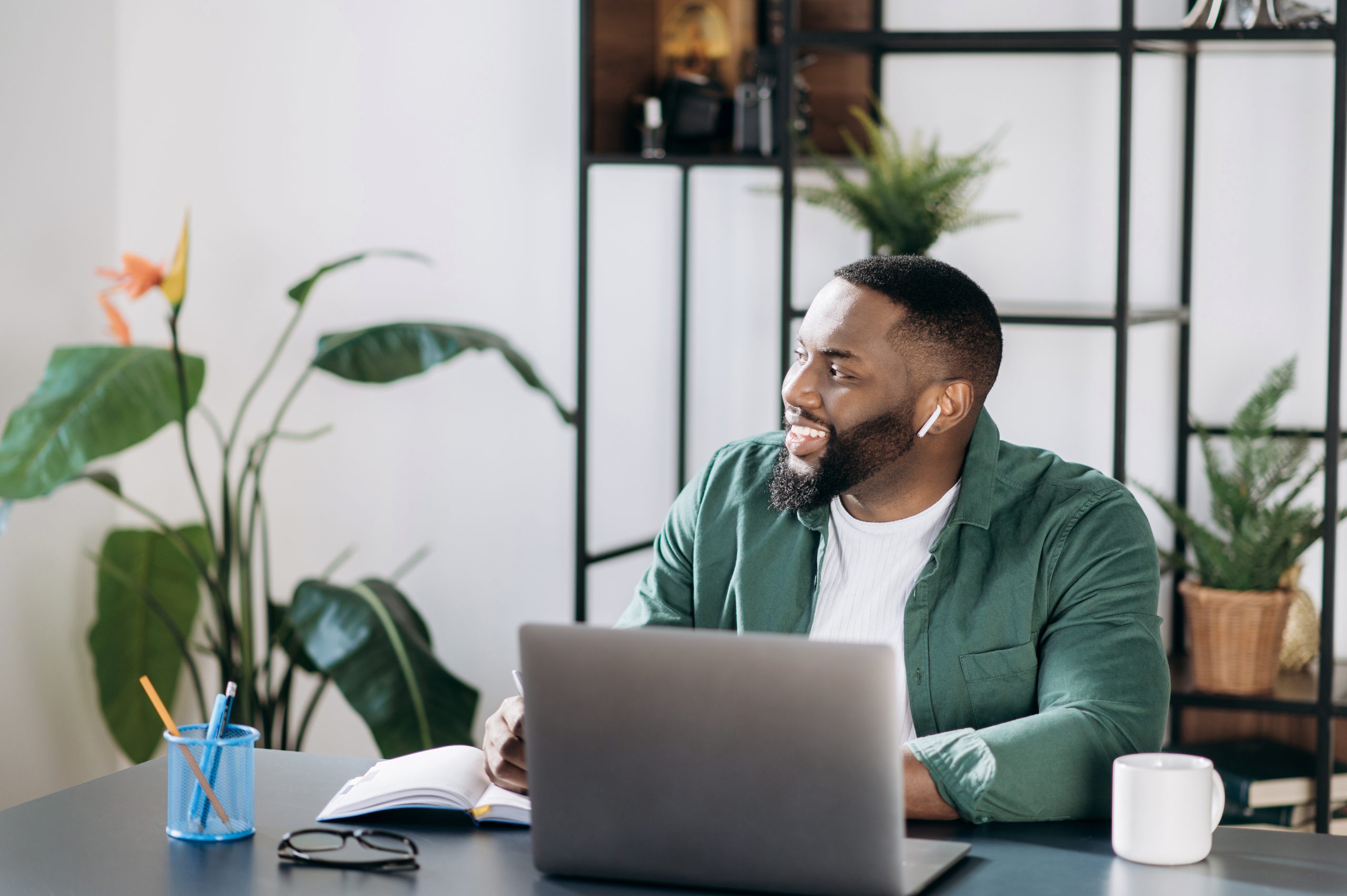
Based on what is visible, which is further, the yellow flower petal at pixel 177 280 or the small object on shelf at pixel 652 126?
the small object on shelf at pixel 652 126

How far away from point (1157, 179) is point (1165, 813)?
6.15 ft

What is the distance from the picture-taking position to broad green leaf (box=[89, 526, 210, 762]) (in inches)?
115

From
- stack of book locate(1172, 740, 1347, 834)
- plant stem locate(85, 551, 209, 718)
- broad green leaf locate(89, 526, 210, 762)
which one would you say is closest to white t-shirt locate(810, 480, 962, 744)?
stack of book locate(1172, 740, 1347, 834)

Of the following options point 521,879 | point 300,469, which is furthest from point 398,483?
point 521,879

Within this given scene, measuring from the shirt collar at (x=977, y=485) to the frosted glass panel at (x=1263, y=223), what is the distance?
3.98ft

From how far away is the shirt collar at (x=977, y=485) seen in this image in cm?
166

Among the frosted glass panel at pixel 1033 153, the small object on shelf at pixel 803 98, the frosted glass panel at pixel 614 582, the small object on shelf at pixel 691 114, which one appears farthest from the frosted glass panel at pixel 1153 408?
the frosted glass panel at pixel 614 582

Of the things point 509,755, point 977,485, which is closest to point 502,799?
point 509,755

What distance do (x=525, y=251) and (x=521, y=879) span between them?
79.9 inches

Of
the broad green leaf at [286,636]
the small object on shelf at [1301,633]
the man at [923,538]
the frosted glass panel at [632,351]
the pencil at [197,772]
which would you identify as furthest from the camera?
the frosted glass panel at [632,351]

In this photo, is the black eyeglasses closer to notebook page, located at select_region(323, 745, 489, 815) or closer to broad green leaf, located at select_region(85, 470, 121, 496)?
notebook page, located at select_region(323, 745, 489, 815)

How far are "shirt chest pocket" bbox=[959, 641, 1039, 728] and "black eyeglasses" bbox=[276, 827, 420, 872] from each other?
649 mm

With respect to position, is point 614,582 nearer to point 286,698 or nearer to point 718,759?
point 286,698

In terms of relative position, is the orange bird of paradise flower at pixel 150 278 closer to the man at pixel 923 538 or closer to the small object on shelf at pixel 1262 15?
the man at pixel 923 538
